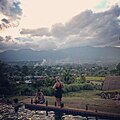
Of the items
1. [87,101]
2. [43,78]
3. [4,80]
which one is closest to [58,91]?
[87,101]

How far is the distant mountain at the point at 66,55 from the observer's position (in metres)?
11.0

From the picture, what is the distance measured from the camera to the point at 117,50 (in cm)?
1070

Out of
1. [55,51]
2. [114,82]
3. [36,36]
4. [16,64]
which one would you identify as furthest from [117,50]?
[16,64]

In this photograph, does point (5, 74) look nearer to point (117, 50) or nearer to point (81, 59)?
point (81, 59)

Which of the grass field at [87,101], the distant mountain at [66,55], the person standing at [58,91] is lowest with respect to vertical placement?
the grass field at [87,101]

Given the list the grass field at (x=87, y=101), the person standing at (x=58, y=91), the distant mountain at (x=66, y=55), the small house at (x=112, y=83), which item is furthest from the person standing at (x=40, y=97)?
the small house at (x=112, y=83)

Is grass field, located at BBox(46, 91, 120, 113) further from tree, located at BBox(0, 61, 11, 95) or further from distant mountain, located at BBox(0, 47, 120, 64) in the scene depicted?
tree, located at BBox(0, 61, 11, 95)

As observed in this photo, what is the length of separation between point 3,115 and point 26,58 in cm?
238

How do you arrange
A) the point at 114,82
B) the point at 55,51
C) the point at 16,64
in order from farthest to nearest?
the point at 16,64, the point at 55,51, the point at 114,82

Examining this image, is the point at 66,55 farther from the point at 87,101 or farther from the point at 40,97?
the point at 87,101

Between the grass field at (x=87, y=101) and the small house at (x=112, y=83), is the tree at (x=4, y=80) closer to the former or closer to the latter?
the grass field at (x=87, y=101)

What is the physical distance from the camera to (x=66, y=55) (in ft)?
38.5

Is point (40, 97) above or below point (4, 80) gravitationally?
below

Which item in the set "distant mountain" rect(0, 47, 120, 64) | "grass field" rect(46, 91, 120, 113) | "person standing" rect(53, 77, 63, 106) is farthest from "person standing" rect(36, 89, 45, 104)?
"distant mountain" rect(0, 47, 120, 64)
